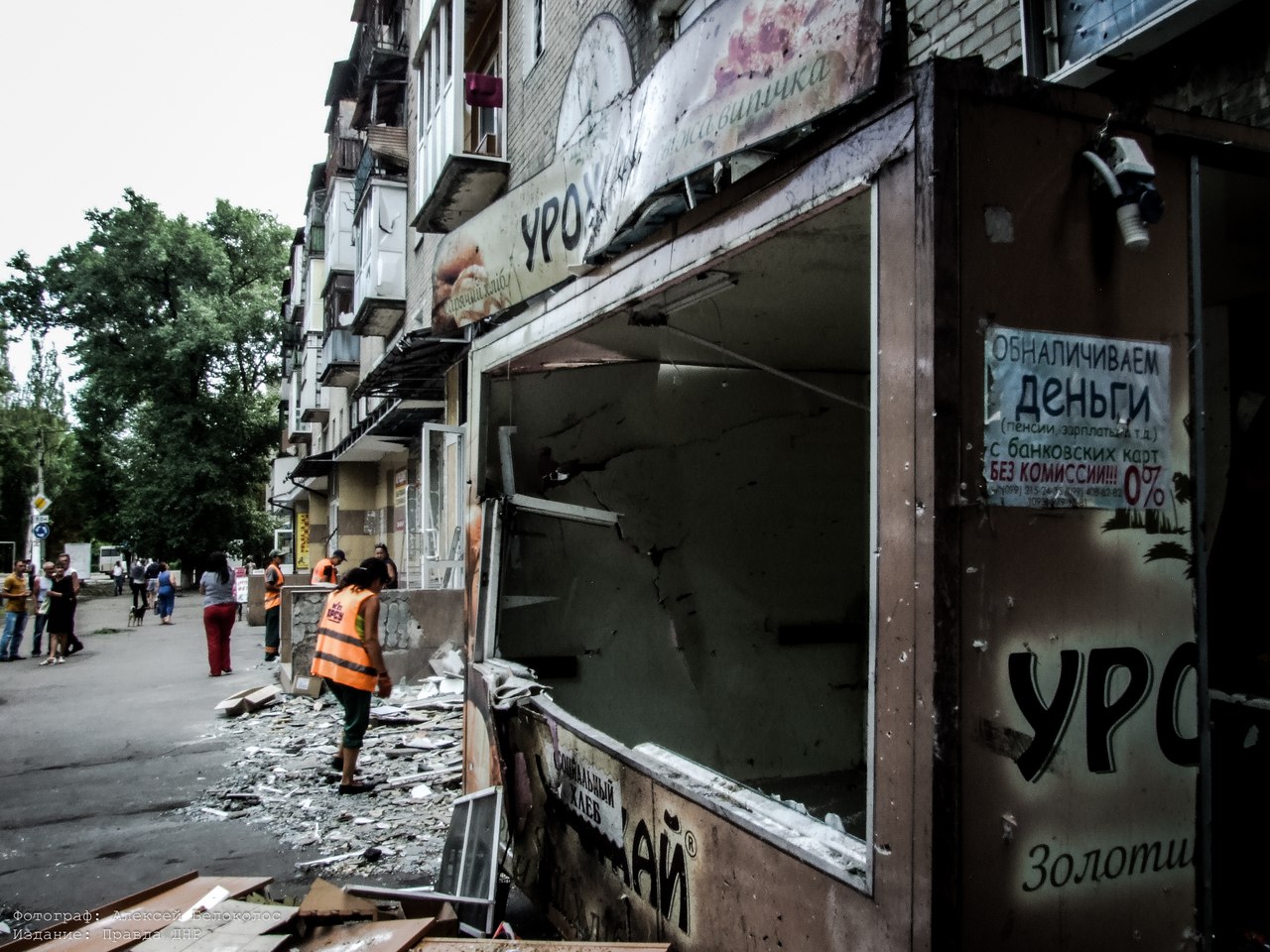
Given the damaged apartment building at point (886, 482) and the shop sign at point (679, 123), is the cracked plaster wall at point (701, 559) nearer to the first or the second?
the damaged apartment building at point (886, 482)

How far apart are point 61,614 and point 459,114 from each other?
10822 mm

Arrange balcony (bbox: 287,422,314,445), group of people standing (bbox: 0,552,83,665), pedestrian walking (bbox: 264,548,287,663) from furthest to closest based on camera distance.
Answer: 1. balcony (bbox: 287,422,314,445)
2. group of people standing (bbox: 0,552,83,665)
3. pedestrian walking (bbox: 264,548,287,663)

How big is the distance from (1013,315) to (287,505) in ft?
128

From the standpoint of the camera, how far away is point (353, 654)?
6.93 metres

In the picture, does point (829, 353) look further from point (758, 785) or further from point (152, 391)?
point (152, 391)

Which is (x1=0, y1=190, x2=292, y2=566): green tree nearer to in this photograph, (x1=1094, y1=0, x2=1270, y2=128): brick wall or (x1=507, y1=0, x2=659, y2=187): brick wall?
(x1=507, y1=0, x2=659, y2=187): brick wall

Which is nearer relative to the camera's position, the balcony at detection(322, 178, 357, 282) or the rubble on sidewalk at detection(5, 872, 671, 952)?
the rubble on sidewalk at detection(5, 872, 671, 952)

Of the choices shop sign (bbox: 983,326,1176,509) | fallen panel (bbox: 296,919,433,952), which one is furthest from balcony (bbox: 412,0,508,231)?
shop sign (bbox: 983,326,1176,509)

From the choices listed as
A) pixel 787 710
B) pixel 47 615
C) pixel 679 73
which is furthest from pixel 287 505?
pixel 679 73

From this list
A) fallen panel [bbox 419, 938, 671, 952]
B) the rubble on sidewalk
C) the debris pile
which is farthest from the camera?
the debris pile

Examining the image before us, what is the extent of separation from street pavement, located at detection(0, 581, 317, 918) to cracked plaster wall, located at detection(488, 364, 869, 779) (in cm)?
217

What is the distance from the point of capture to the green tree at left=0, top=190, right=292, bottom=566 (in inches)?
1441

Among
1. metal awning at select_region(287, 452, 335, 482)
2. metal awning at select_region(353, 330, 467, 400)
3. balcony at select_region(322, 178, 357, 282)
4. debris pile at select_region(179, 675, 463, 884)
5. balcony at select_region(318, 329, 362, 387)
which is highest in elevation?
balcony at select_region(322, 178, 357, 282)

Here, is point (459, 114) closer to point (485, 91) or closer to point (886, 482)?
point (485, 91)
